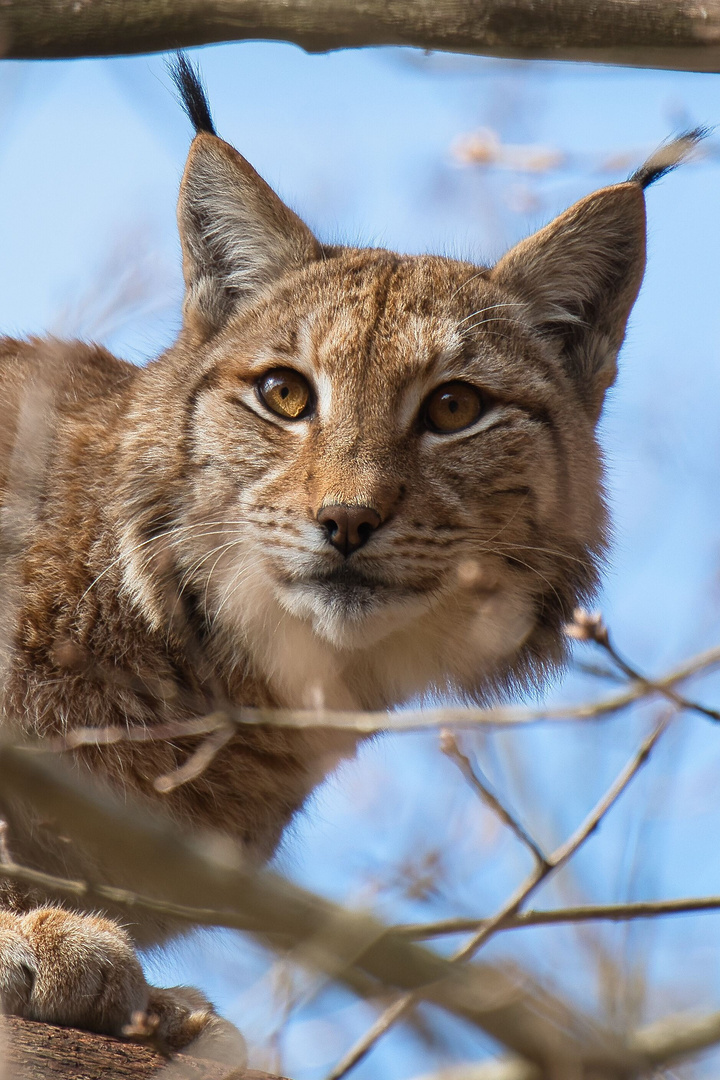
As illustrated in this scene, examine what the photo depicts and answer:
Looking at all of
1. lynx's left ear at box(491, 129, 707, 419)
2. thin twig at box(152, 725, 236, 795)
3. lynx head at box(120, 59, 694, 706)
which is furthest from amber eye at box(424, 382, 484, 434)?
thin twig at box(152, 725, 236, 795)

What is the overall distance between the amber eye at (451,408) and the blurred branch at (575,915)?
9.61ft

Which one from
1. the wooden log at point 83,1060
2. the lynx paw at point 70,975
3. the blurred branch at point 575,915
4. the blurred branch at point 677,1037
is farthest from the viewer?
the lynx paw at point 70,975

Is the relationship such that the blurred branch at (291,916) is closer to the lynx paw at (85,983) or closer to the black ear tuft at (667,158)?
the lynx paw at (85,983)

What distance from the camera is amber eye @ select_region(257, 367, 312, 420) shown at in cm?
558

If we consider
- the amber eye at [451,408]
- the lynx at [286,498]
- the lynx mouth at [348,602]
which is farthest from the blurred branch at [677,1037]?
the amber eye at [451,408]

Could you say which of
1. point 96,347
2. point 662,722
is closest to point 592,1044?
point 662,722

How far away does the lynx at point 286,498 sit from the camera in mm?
5051

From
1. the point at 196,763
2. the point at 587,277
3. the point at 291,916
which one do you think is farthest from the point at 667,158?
the point at 291,916

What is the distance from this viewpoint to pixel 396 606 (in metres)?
5.06

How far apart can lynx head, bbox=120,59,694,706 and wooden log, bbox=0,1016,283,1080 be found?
1586 mm

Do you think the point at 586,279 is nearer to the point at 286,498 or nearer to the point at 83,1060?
the point at 286,498

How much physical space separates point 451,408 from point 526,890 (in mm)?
2998

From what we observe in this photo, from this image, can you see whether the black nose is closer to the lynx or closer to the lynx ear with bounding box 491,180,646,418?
the lynx

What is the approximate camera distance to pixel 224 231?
6.04m
